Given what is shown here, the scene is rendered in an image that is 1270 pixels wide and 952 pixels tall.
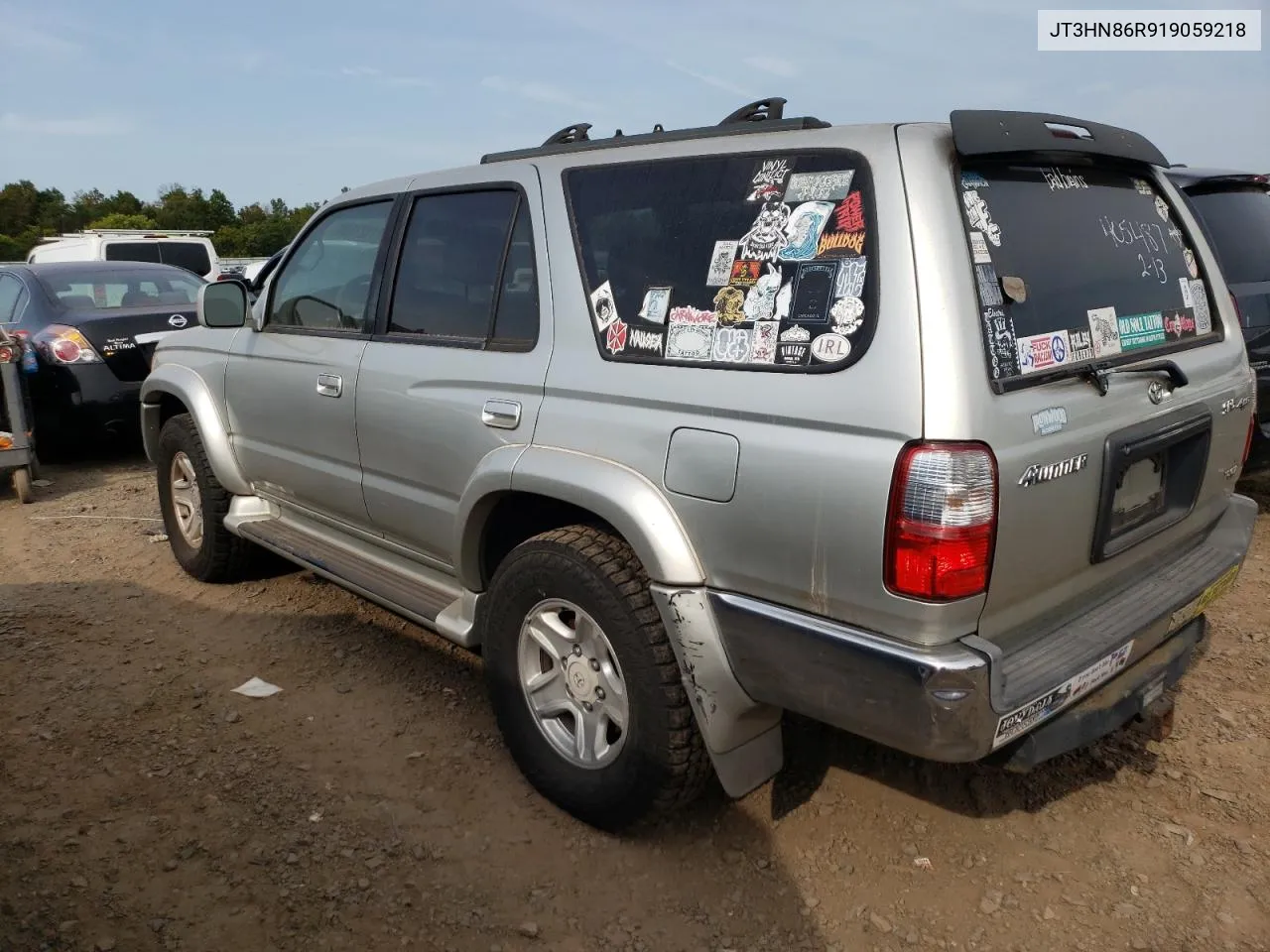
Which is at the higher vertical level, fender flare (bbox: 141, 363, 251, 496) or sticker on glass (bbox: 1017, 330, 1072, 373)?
sticker on glass (bbox: 1017, 330, 1072, 373)

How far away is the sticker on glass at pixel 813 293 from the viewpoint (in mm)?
2172

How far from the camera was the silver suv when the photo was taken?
2.04 metres

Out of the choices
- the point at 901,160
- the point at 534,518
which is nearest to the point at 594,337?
the point at 534,518

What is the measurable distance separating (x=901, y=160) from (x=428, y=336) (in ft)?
5.61

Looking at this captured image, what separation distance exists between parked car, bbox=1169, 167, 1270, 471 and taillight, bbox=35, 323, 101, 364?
7159 millimetres

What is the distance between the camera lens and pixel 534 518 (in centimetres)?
306

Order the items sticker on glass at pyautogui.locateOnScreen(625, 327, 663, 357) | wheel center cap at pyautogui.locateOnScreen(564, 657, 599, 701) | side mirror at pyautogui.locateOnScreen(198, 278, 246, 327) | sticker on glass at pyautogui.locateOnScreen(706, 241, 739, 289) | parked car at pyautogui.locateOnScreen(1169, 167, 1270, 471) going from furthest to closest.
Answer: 1. parked car at pyautogui.locateOnScreen(1169, 167, 1270, 471)
2. side mirror at pyautogui.locateOnScreen(198, 278, 246, 327)
3. wheel center cap at pyautogui.locateOnScreen(564, 657, 599, 701)
4. sticker on glass at pyautogui.locateOnScreen(625, 327, 663, 357)
5. sticker on glass at pyautogui.locateOnScreen(706, 241, 739, 289)

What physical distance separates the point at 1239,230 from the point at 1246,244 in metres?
0.09

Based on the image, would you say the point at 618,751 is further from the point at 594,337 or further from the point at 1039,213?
the point at 1039,213

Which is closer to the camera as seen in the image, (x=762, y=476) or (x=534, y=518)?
(x=762, y=476)

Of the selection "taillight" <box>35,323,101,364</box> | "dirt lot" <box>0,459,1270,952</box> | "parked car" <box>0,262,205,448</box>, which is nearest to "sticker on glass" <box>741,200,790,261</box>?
"dirt lot" <box>0,459,1270,952</box>

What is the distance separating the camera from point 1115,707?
8.14ft

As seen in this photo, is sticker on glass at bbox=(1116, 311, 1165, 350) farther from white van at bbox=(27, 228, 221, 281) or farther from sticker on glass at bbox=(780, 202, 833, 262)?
white van at bbox=(27, 228, 221, 281)

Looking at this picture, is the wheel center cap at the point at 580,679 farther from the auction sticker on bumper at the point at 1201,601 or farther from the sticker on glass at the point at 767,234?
the auction sticker on bumper at the point at 1201,601
